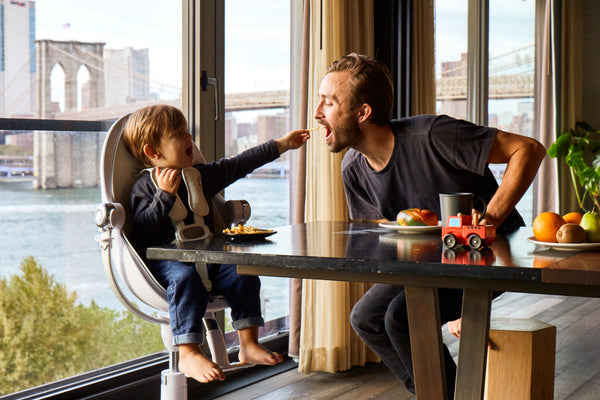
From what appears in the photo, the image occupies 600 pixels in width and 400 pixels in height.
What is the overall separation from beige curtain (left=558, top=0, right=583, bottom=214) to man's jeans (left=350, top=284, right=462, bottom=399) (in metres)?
4.95

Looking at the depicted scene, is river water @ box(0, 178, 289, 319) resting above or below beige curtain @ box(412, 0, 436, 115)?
below

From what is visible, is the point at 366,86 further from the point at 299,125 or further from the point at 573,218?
the point at 299,125

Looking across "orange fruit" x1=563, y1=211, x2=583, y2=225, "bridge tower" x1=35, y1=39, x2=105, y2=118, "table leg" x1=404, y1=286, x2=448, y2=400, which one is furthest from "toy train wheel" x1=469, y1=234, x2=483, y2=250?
"bridge tower" x1=35, y1=39, x2=105, y2=118

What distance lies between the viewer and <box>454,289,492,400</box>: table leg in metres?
1.47

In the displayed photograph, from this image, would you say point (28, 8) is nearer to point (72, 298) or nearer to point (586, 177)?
point (72, 298)

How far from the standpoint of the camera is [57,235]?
8.41ft

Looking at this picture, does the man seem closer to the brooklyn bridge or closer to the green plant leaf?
the brooklyn bridge

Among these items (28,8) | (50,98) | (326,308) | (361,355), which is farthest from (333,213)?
(28,8)

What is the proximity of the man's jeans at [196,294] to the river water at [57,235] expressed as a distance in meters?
0.64

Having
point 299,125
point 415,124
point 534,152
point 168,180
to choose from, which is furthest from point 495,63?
point 168,180

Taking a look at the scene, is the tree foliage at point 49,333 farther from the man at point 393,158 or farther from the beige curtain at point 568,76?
the beige curtain at point 568,76

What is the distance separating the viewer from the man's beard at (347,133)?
2287mm

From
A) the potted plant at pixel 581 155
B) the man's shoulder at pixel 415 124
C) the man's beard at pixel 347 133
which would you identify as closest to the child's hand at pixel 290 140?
the man's beard at pixel 347 133

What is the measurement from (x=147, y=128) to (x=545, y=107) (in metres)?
5.25
